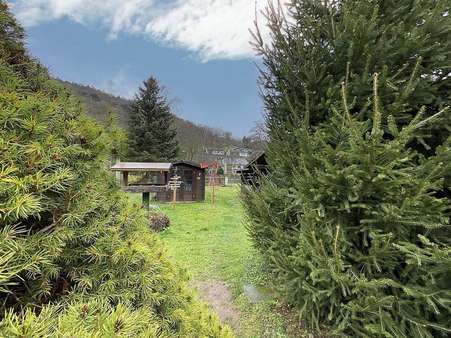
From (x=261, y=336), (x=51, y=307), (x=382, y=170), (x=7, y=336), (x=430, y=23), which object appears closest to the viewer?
(x=7, y=336)

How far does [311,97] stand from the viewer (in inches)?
136

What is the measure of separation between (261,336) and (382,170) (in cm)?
252

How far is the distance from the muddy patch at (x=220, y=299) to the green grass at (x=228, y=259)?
0.32ft

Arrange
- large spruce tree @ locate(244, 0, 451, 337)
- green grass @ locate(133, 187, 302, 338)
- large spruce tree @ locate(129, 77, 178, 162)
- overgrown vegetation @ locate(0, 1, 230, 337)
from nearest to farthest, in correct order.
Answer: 1. overgrown vegetation @ locate(0, 1, 230, 337)
2. large spruce tree @ locate(244, 0, 451, 337)
3. green grass @ locate(133, 187, 302, 338)
4. large spruce tree @ locate(129, 77, 178, 162)

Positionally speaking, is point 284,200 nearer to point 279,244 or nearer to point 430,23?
point 279,244

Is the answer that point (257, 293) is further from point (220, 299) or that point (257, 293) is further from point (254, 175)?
point (254, 175)

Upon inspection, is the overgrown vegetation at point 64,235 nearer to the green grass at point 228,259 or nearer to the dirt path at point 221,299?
the green grass at point 228,259

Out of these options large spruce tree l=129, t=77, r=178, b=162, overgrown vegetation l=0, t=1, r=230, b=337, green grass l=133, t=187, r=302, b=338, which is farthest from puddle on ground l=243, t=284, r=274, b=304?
large spruce tree l=129, t=77, r=178, b=162

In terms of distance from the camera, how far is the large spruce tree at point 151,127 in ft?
76.8

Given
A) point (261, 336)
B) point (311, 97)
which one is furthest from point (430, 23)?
point (261, 336)

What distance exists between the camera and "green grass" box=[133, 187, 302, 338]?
362cm

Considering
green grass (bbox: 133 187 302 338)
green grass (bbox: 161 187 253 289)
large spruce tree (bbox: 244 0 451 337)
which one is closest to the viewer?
large spruce tree (bbox: 244 0 451 337)

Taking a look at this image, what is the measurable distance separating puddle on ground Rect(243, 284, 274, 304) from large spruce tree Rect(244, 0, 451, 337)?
0.87 m

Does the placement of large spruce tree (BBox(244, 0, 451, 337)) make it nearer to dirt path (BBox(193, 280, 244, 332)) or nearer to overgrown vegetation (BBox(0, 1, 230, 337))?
dirt path (BBox(193, 280, 244, 332))
